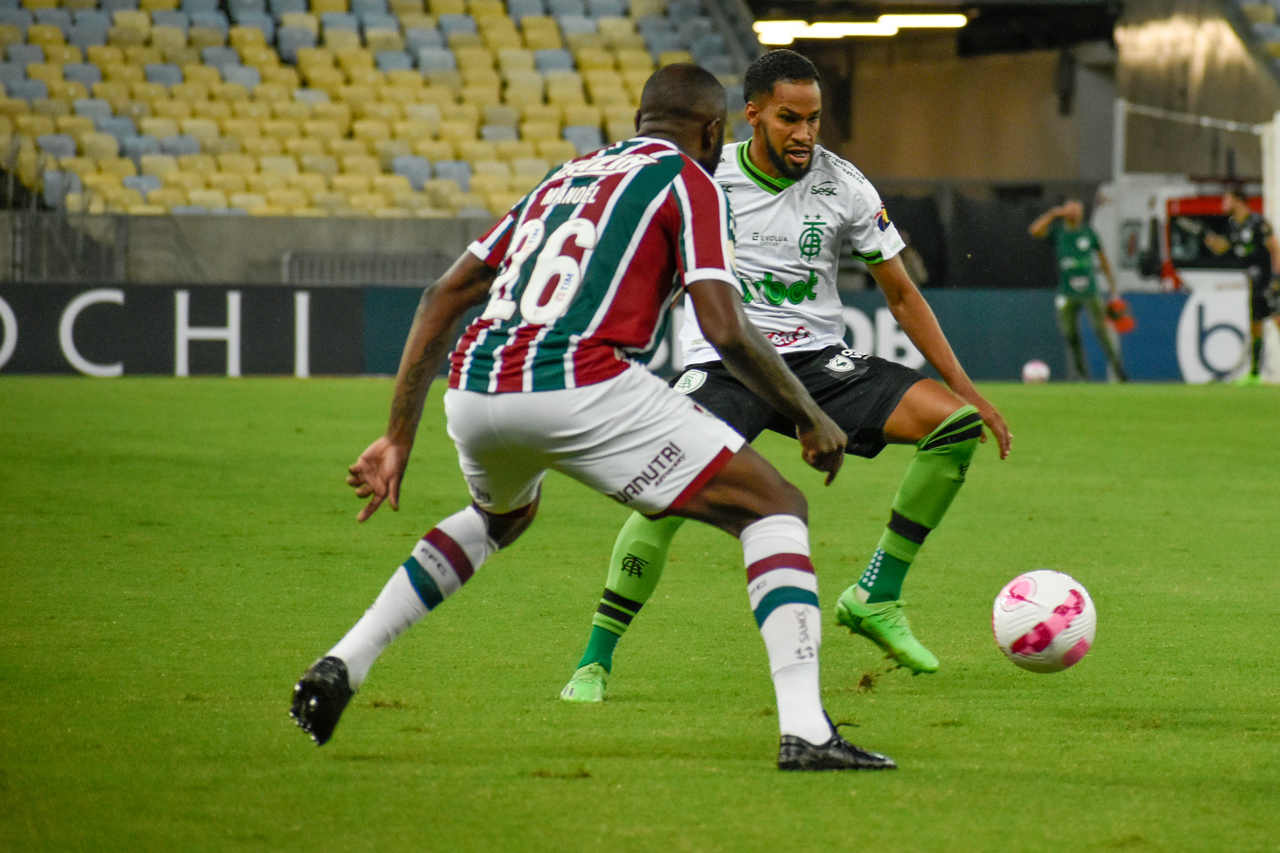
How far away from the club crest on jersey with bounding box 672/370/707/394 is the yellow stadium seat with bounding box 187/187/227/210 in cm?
1875

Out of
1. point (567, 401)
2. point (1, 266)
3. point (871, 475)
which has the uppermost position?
point (567, 401)

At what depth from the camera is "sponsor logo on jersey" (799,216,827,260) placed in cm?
633

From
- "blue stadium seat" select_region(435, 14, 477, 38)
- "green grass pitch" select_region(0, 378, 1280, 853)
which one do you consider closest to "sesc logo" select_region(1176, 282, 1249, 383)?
"blue stadium seat" select_region(435, 14, 477, 38)

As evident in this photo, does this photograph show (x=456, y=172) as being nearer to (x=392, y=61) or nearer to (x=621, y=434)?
(x=392, y=61)

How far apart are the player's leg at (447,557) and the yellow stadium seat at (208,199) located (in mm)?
20024

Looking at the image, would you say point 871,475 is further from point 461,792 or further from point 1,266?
point 1,266

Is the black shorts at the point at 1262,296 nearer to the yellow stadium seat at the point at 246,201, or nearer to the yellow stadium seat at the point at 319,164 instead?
the yellow stadium seat at the point at 319,164

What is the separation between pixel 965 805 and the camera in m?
4.09

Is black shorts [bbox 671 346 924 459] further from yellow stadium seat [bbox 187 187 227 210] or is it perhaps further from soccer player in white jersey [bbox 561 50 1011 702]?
yellow stadium seat [bbox 187 187 227 210]

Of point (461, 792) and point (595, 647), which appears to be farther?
point (595, 647)

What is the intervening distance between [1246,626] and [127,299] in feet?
52.5

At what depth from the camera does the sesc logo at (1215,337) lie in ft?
76.8

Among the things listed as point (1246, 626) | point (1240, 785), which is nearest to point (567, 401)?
point (1240, 785)

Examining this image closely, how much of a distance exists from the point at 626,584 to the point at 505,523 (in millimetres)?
889
